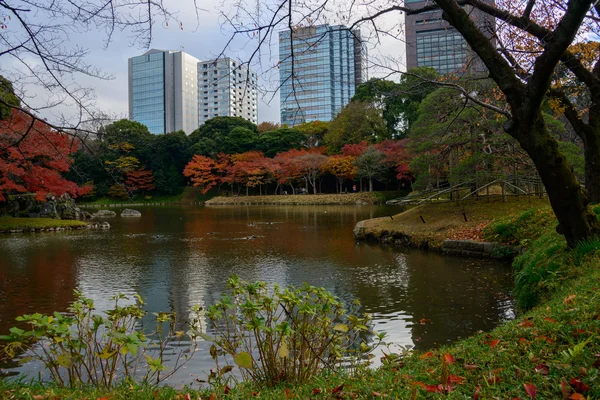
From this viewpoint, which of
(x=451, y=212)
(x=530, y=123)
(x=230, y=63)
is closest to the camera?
(x=230, y=63)

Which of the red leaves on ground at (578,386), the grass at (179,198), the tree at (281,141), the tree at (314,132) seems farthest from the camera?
the grass at (179,198)

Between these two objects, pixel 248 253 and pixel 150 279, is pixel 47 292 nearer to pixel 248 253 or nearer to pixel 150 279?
pixel 150 279

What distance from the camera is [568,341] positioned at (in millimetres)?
2459

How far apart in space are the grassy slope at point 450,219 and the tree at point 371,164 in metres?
19.0

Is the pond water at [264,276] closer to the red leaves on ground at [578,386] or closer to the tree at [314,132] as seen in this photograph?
the red leaves on ground at [578,386]

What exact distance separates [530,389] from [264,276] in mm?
6503

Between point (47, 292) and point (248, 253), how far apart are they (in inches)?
196

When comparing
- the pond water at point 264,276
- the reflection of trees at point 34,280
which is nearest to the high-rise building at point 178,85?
the pond water at point 264,276

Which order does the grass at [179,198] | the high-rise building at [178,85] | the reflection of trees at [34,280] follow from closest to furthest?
the high-rise building at [178,85]
the reflection of trees at [34,280]
the grass at [179,198]

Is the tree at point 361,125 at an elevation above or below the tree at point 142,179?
above

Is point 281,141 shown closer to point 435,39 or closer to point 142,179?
point 142,179

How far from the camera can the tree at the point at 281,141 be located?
4147cm

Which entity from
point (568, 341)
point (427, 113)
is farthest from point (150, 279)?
point (427, 113)

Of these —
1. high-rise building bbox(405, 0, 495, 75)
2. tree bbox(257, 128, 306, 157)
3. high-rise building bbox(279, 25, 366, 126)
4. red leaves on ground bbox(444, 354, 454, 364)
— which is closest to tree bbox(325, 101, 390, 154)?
tree bbox(257, 128, 306, 157)
